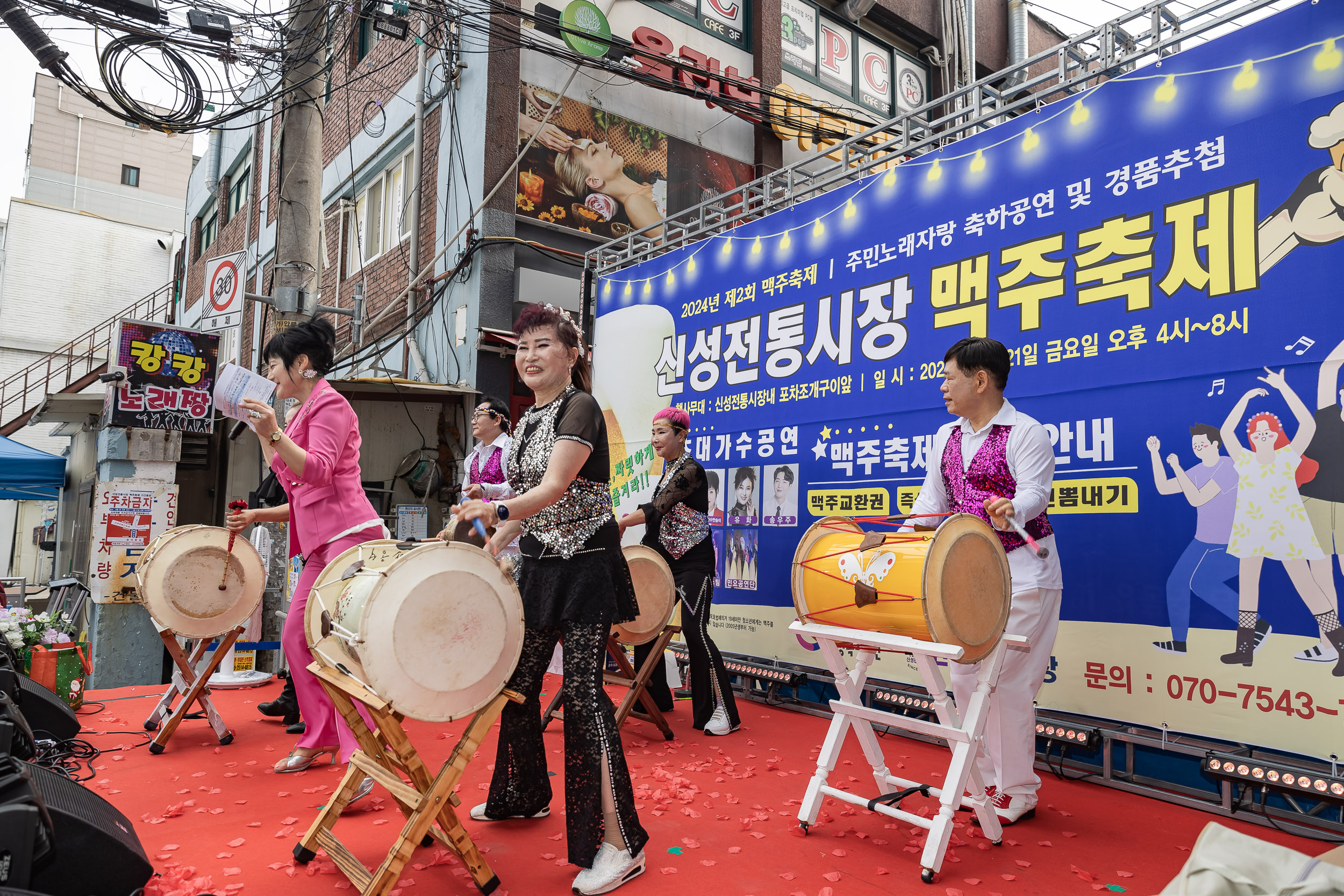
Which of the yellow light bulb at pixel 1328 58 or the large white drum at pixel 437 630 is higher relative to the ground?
the yellow light bulb at pixel 1328 58

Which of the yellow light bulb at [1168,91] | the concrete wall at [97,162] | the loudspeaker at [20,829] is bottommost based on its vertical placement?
the loudspeaker at [20,829]

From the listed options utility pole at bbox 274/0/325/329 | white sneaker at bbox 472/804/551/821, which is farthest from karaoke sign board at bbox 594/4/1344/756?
utility pole at bbox 274/0/325/329

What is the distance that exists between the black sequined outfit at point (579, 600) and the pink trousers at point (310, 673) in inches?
51.4

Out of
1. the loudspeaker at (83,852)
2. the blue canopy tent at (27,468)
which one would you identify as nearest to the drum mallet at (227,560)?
the loudspeaker at (83,852)

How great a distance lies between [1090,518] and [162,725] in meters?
5.04

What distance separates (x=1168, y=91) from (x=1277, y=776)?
3.19m

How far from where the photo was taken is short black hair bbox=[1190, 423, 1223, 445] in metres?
3.71

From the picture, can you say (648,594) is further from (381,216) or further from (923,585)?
(381,216)

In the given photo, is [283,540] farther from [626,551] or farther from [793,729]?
[793,729]

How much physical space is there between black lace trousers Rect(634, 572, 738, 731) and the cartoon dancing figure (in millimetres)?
2646

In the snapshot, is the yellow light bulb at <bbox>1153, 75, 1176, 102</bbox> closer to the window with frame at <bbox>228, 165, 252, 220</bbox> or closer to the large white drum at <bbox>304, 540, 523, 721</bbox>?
the large white drum at <bbox>304, 540, 523, 721</bbox>

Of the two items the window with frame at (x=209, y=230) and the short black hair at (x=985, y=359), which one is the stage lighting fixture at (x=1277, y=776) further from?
the window with frame at (x=209, y=230)

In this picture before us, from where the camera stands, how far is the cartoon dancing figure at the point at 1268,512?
3.41 meters

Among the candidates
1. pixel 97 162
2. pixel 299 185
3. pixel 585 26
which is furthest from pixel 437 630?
pixel 97 162
